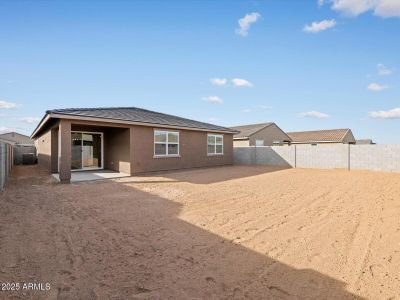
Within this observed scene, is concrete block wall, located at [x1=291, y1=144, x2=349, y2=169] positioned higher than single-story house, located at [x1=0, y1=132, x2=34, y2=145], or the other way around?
single-story house, located at [x1=0, y1=132, x2=34, y2=145]

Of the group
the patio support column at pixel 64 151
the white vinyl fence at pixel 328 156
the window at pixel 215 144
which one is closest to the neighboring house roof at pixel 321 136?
the white vinyl fence at pixel 328 156

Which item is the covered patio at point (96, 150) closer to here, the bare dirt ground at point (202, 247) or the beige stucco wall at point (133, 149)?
the beige stucco wall at point (133, 149)

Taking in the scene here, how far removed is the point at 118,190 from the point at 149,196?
5.38 ft

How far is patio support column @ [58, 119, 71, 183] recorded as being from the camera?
10422 millimetres

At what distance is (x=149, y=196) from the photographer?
7805 mm

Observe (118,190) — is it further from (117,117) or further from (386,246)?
(386,246)

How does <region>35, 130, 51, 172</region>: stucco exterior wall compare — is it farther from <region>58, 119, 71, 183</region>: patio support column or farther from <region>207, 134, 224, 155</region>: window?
<region>207, 134, 224, 155</region>: window

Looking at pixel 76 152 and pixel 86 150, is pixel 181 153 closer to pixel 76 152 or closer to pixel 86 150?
pixel 86 150

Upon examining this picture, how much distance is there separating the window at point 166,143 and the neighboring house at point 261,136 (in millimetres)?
13679

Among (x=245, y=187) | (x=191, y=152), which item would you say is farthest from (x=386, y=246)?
(x=191, y=152)

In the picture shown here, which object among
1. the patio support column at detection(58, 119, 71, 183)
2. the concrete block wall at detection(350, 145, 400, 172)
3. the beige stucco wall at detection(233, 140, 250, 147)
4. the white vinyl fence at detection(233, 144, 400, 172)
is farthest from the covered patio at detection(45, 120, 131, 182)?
the beige stucco wall at detection(233, 140, 250, 147)

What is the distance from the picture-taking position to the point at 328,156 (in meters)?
17.3

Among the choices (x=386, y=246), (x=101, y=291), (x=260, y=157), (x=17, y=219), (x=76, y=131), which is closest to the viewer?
(x=101, y=291)

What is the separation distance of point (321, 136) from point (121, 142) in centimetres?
3118
